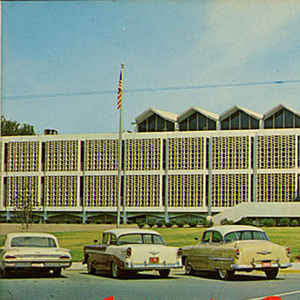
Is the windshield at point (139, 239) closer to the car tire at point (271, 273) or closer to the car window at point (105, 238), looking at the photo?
the car window at point (105, 238)

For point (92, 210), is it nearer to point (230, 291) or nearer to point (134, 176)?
point (134, 176)

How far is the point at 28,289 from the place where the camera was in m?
10.4

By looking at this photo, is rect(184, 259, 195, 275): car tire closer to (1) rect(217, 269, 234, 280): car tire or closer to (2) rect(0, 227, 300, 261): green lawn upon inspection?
(1) rect(217, 269, 234, 280): car tire

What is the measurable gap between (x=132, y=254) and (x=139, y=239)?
66cm

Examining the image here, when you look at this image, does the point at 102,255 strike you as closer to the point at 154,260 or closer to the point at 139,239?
the point at 139,239

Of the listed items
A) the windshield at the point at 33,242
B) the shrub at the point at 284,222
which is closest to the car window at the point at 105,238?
the windshield at the point at 33,242

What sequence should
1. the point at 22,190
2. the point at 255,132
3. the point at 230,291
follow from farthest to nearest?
the point at 255,132 → the point at 22,190 → the point at 230,291

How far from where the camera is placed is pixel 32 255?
36.1ft

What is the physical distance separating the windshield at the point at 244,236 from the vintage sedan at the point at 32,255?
3246 millimetres

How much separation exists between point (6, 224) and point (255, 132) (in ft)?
36.0

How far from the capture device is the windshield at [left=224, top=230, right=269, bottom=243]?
13.3m

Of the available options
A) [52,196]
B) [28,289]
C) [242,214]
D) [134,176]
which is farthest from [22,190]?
[242,214]

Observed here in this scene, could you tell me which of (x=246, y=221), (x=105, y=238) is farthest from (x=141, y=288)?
(x=246, y=221)

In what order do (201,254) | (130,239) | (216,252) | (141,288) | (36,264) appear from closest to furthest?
(36,264) → (141,288) → (130,239) → (216,252) → (201,254)
